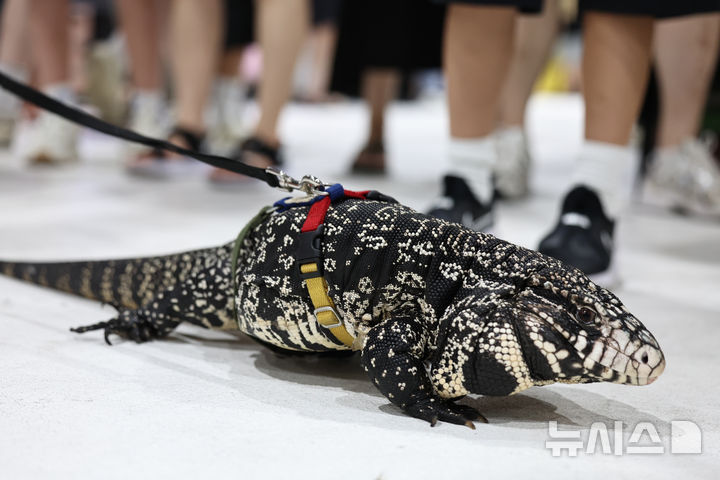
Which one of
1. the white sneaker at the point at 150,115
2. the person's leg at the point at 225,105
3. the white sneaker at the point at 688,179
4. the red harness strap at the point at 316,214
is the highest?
the person's leg at the point at 225,105

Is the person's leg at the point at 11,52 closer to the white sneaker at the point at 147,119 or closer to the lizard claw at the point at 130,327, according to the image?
the white sneaker at the point at 147,119

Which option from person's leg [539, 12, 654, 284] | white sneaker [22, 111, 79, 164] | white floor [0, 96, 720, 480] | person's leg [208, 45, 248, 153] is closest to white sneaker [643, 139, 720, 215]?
white floor [0, 96, 720, 480]

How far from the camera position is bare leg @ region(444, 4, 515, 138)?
2.29 m

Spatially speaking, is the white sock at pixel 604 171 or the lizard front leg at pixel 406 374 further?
the white sock at pixel 604 171

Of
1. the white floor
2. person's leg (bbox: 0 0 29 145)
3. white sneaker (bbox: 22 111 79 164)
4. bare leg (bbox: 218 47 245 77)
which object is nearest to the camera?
the white floor

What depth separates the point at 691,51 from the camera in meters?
3.27

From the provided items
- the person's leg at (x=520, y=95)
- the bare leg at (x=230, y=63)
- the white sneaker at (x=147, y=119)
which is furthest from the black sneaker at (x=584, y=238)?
the bare leg at (x=230, y=63)

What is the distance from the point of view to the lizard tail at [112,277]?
1.64 meters

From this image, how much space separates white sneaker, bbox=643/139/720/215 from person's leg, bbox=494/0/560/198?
0.55 meters

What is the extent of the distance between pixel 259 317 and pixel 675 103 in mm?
2496

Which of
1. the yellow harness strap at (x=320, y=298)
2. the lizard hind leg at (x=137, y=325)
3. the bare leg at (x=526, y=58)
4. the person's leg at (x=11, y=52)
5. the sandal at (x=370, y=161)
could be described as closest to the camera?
the yellow harness strap at (x=320, y=298)

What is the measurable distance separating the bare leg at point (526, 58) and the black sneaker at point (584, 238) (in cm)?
132

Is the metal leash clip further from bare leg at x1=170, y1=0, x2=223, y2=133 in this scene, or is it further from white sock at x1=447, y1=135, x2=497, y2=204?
bare leg at x1=170, y1=0, x2=223, y2=133

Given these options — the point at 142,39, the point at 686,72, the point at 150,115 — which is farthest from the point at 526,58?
the point at 142,39
